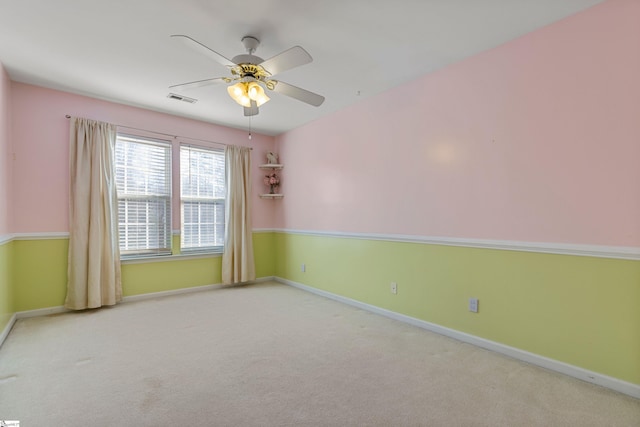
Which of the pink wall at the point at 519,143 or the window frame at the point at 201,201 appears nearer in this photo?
the pink wall at the point at 519,143

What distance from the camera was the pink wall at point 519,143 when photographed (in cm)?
197

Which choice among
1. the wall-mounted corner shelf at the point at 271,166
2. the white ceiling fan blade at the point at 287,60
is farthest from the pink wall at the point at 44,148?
the white ceiling fan blade at the point at 287,60

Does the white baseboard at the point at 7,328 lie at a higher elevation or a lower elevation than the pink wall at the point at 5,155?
lower

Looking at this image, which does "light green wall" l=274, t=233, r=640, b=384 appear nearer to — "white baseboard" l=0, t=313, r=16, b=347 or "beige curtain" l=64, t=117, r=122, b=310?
"beige curtain" l=64, t=117, r=122, b=310

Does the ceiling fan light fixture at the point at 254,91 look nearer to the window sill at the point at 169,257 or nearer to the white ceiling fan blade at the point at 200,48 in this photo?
the white ceiling fan blade at the point at 200,48

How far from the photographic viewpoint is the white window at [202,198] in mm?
4453

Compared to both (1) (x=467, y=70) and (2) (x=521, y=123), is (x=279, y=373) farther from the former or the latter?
(1) (x=467, y=70)

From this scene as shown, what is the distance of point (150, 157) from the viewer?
413 cm

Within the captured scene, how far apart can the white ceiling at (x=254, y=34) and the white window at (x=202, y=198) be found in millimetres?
1304

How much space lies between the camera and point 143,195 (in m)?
4.05

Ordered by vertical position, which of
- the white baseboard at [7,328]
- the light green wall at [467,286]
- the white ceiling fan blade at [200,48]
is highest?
the white ceiling fan blade at [200,48]

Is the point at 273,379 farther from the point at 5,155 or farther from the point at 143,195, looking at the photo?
the point at 5,155

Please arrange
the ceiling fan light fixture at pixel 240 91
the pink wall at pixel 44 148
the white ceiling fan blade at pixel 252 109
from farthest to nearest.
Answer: the pink wall at pixel 44 148 → the white ceiling fan blade at pixel 252 109 → the ceiling fan light fixture at pixel 240 91

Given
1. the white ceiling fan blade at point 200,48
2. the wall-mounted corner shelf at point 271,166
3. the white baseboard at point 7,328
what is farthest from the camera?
the wall-mounted corner shelf at point 271,166
